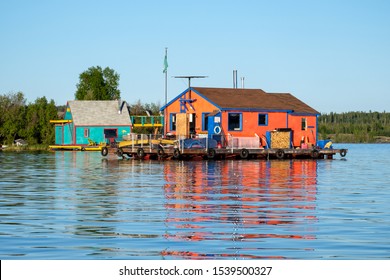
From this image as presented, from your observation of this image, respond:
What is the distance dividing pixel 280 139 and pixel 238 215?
42.4 meters

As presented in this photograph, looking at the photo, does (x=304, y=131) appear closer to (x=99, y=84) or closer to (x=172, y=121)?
(x=172, y=121)

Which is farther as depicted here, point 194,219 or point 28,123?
point 28,123

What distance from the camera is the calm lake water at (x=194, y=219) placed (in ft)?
51.5

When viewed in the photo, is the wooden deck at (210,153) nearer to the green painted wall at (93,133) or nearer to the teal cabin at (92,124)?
the green painted wall at (93,133)

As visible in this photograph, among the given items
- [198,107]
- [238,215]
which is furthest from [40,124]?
[238,215]

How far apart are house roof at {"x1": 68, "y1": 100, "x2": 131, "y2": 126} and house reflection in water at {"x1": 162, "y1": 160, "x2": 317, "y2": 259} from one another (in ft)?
196

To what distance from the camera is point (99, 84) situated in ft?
456

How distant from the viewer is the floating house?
207 feet

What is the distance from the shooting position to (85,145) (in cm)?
9356

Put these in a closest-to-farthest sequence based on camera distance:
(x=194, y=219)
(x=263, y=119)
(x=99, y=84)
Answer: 1. (x=194, y=219)
2. (x=263, y=119)
3. (x=99, y=84)

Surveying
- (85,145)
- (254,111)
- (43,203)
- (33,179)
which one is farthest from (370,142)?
(43,203)
